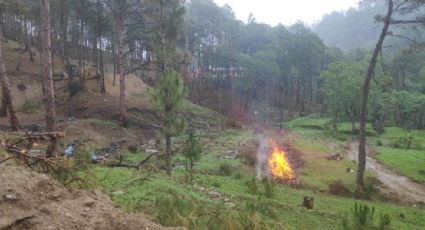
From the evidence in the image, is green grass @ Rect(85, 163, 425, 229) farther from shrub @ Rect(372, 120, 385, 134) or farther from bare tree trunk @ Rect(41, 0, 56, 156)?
shrub @ Rect(372, 120, 385, 134)

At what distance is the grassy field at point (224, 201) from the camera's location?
7.38m

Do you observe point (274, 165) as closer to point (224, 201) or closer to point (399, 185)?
point (399, 185)

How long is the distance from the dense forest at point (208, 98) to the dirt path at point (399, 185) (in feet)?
1.01

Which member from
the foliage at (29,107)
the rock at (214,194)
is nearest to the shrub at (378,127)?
the foliage at (29,107)

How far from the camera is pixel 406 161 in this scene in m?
29.0

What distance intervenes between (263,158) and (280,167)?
3506 millimetres

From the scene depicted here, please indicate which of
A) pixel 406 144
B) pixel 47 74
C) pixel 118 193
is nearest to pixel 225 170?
pixel 47 74

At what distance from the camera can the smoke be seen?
24.2m

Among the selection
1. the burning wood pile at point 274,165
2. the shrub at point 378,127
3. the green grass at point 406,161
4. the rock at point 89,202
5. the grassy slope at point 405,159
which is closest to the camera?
the rock at point 89,202

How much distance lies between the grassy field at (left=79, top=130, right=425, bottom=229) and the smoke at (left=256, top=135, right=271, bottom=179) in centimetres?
78

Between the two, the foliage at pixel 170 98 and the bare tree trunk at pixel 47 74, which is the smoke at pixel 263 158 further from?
the bare tree trunk at pixel 47 74

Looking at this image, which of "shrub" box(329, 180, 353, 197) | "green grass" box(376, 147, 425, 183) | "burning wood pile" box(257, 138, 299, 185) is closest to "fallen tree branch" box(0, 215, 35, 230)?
"burning wood pile" box(257, 138, 299, 185)

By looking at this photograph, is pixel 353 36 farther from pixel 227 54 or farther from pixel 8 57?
pixel 8 57

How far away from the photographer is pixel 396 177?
82.7 feet
